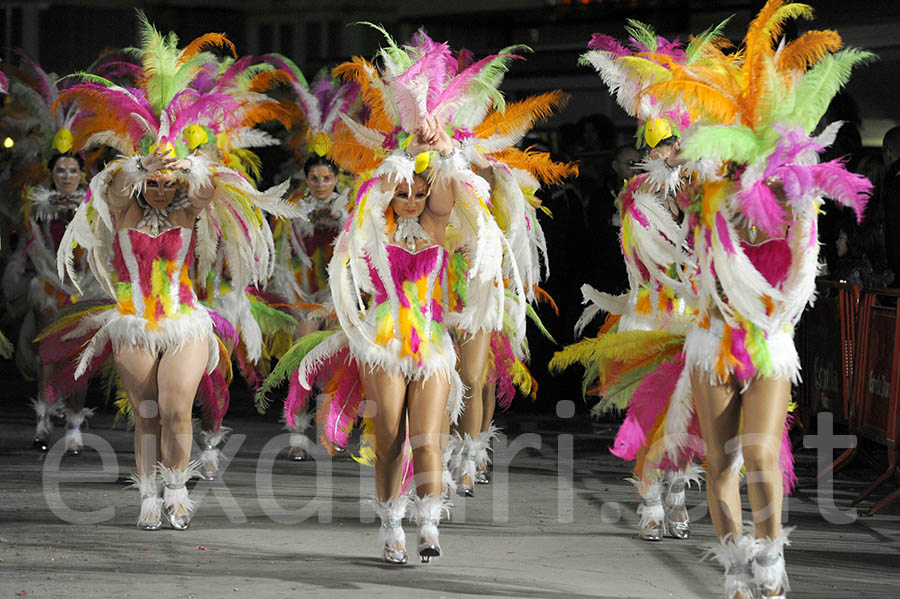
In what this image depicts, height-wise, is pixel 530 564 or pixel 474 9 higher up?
pixel 474 9

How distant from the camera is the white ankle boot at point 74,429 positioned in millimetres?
7559

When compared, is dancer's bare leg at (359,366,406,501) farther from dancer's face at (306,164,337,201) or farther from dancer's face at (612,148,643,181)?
dancer's face at (306,164,337,201)

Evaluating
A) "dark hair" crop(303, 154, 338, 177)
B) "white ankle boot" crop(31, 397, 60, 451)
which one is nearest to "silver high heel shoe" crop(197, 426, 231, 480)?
"white ankle boot" crop(31, 397, 60, 451)

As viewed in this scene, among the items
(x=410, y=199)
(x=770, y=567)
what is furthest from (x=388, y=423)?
(x=770, y=567)

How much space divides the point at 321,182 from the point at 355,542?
291cm

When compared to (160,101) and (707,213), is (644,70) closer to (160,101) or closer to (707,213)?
(707,213)

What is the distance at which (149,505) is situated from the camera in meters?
5.53

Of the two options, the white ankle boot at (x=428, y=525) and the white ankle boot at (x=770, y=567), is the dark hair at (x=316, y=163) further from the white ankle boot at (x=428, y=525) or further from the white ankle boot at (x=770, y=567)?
the white ankle boot at (x=770, y=567)

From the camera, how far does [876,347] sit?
6277 millimetres

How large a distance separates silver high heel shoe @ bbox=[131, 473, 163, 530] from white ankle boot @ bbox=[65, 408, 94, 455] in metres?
2.17

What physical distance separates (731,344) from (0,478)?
4.36 metres

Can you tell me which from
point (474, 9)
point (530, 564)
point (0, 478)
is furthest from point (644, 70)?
point (474, 9)

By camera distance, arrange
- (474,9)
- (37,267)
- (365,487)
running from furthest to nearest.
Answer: (474,9), (37,267), (365,487)

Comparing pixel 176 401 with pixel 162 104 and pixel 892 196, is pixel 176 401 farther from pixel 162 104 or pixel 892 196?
pixel 892 196
